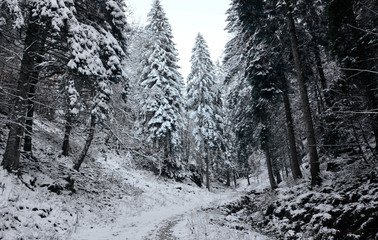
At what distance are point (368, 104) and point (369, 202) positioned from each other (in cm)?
321

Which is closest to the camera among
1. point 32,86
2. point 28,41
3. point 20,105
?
point 20,105

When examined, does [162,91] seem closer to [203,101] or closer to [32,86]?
[203,101]

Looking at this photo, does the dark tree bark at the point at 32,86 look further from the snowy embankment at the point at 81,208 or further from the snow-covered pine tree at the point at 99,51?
the snow-covered pine tree at the point at 99,51

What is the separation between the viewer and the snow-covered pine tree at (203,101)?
26828 millimetres

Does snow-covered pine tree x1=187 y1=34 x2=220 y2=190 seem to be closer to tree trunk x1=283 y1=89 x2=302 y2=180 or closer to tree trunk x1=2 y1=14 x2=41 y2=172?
tree trunk x1=283 y1=89 x2=302 y2=180

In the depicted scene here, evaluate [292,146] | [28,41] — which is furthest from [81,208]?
[292,146]

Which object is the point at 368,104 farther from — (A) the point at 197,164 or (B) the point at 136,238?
(A) the point at 197,164

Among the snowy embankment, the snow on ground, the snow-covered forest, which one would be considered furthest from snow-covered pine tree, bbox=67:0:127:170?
the snow on ground

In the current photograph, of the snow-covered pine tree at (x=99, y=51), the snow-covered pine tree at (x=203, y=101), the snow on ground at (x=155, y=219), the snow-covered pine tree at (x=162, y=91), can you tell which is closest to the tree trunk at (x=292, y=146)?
the snow on ground at (x=155, y=219)

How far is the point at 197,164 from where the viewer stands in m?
30.6

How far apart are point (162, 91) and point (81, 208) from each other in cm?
1379

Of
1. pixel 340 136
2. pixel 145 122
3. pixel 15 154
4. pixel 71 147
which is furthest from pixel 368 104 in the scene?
pixel 145 122

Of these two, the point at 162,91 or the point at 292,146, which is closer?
the point at 292,146

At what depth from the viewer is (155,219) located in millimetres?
10695
